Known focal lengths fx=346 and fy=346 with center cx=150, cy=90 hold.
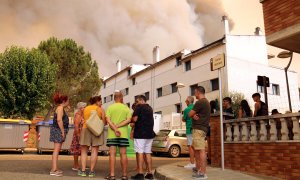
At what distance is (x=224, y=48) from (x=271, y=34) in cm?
2221

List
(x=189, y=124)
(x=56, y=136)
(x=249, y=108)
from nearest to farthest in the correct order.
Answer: (x=56, y=136) → (x=189, y=124) → (x=249, y=108)

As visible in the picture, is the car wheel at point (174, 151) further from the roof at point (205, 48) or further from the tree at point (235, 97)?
the roof at point (205, 48)

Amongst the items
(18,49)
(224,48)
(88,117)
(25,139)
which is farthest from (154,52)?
(88,117)

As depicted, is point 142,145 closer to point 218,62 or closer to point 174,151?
point 218,62

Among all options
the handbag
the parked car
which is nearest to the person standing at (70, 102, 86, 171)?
the handbag

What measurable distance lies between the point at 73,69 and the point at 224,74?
49.2 ft

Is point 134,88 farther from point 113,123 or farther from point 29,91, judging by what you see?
point 113,123

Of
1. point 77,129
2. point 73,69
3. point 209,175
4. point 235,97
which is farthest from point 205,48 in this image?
point 209,175

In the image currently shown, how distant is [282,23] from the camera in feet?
28.1

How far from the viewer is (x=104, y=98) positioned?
2191 inches

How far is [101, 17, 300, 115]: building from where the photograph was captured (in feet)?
100

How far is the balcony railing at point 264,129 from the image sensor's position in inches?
293

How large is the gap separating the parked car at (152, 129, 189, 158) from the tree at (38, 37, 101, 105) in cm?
1873

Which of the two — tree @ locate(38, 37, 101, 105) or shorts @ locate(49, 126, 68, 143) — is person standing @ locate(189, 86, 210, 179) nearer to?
shorts @ locate(49, 126, 68, 143)
